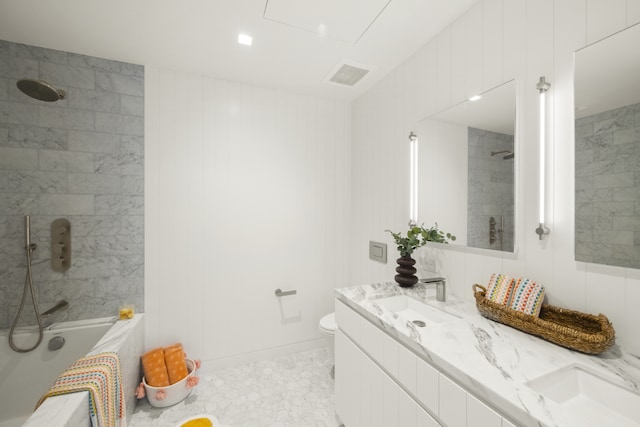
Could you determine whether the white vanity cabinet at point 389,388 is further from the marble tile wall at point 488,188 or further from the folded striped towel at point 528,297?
the marble tile wall at point 488,188

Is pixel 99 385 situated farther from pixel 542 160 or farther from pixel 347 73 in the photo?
pixel 347 73

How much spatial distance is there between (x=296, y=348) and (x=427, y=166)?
2013 millimetres

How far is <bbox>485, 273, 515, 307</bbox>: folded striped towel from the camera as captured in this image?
1.18m

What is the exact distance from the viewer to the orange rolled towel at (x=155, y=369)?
188 centimetres

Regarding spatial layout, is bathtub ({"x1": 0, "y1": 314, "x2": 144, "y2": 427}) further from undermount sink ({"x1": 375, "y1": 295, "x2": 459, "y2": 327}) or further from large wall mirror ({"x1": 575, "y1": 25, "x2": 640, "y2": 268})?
large wall mirror ({"x1": 575, "y1": 25, "x2": 640, "y2": 268})

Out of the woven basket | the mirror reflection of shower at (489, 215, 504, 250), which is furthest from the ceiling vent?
the woven basket

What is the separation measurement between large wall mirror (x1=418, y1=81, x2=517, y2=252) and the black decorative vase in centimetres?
29

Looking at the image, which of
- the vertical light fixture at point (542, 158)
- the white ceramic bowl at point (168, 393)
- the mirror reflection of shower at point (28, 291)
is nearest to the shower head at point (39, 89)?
the mirror reflection of shower at point (28, 291)

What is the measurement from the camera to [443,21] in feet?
5.15

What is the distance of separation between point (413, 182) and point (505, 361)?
4.03 ft

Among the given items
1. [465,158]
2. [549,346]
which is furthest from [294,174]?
[549,346]

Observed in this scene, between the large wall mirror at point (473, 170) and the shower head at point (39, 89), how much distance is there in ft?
7.67

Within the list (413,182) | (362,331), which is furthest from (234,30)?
(362,331)

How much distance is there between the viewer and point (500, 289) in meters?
1.21
